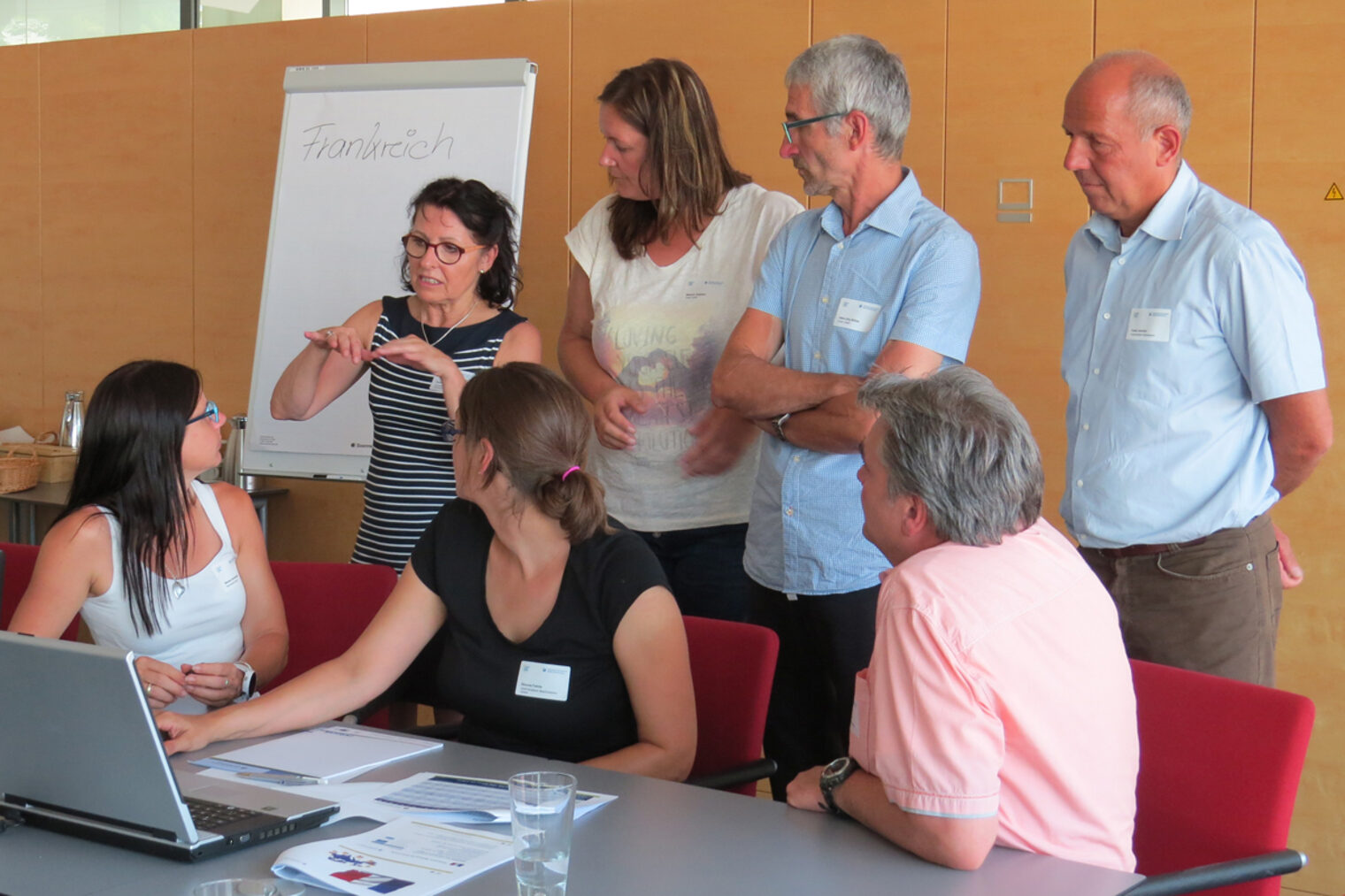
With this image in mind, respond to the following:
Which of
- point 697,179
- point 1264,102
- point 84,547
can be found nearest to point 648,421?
point 697,179

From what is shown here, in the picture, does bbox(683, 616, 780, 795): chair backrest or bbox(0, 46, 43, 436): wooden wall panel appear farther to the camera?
bbox(0, 46, 43, 436): wooden wall panel

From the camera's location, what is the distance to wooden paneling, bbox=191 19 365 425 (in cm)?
489

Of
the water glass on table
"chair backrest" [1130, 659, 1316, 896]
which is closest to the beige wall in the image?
"chair backrest" [1130, 659, 1316, 896]

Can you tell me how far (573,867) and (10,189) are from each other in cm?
522

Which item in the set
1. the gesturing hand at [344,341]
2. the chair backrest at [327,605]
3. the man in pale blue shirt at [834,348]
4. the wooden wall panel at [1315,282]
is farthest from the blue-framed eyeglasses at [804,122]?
the wooden wall panel at [1315,282]

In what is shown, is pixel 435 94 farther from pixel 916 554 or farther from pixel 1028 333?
pixel 916 554

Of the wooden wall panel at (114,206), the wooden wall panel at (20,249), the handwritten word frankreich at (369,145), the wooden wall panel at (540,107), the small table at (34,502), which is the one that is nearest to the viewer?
the handwritten word frankreich at (369,145)

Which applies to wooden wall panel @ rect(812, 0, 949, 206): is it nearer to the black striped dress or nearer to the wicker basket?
the black striped dress

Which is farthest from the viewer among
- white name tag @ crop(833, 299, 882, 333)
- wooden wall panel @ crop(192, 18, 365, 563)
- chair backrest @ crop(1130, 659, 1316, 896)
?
wooden wall panel @ crop(192, 18, 365, 563)

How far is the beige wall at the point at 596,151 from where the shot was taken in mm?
3383

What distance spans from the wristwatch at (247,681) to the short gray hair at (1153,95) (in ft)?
Answer: 6.00

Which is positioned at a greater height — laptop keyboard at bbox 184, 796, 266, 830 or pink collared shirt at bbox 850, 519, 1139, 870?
pink collared shirt at bbox 850, 519, 1139, 870

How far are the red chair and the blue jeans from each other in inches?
22.6

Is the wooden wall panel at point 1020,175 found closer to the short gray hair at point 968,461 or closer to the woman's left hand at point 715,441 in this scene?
the woman's left hand at point 715,441
